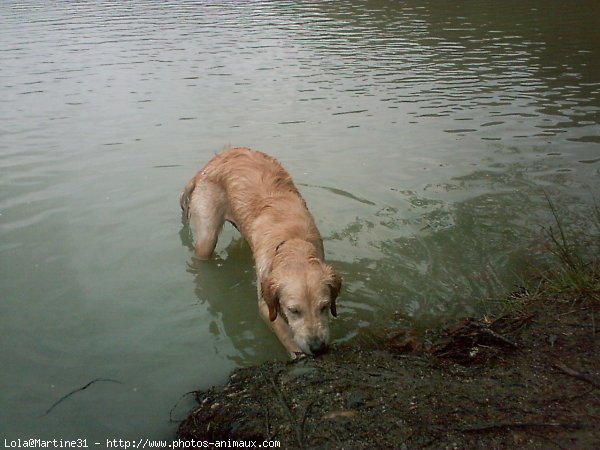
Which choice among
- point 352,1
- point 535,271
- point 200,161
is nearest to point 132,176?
point 200,161

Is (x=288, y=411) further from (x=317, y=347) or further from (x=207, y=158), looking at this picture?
(x=207, y=158)

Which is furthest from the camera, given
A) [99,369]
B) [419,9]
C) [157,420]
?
[419,9]

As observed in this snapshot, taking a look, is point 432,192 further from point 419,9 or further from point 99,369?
point 419,9

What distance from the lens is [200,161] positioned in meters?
10.3

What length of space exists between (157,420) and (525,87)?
42.1 feet

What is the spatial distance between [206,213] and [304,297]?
8.30 ft

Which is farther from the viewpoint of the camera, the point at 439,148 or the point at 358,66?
the point at 358,66

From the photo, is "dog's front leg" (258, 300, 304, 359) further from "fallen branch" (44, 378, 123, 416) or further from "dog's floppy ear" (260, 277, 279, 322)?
"fallen branch" (44, 378, 123, 416)

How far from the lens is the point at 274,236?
5.62 metres

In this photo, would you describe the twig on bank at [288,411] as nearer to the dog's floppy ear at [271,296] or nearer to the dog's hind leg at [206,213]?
the dog's floppy ear at [271,296]

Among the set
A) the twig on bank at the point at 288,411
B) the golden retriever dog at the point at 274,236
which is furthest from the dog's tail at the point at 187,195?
the twig on bank at the point at 288,411

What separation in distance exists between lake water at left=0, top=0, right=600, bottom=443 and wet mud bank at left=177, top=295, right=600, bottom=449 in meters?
0.76

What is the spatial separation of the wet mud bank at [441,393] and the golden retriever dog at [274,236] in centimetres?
36

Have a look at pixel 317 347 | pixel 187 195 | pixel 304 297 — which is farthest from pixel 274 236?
pixel 187 195
